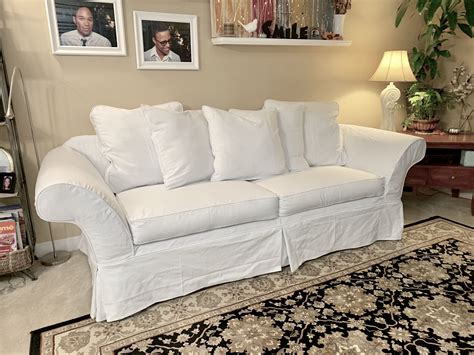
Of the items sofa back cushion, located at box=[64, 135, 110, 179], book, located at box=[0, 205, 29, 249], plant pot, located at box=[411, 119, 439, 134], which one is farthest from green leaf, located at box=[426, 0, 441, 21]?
book, located at box=[0, 205, 29, 249]

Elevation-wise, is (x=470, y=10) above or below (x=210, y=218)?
above

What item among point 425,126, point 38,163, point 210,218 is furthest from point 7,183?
point 425,126

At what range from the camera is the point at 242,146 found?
2.36 meters

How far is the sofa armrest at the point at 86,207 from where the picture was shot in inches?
62.5

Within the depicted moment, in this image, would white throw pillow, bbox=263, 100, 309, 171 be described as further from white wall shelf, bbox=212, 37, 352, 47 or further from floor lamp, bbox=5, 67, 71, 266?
floor lamp, bbox=5, 67, 71, 266

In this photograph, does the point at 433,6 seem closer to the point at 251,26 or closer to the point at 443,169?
the point at 443,169

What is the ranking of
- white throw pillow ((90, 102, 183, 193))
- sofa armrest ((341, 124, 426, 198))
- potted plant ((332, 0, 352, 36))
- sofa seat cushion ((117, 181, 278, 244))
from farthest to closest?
potted plant ((332, 0, 352, 36))
sofa armrest ((341, 124, 426, 198))
white throw pillow ((90, 102, 183, 193))
sofa seat cushion ((117, 181, 278, 244))

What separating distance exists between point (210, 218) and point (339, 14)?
220cm

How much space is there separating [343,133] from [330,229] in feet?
3.04

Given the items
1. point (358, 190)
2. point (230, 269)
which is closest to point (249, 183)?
point (230, 269)

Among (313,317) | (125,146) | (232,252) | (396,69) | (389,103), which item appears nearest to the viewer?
(313,317)

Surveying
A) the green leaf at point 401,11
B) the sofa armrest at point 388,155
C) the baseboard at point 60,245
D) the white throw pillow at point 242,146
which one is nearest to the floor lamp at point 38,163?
the baseboard at point 60,245

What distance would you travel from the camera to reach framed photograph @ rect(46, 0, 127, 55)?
2258 mm

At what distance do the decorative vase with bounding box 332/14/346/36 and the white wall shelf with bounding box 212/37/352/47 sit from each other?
0.38 ft
